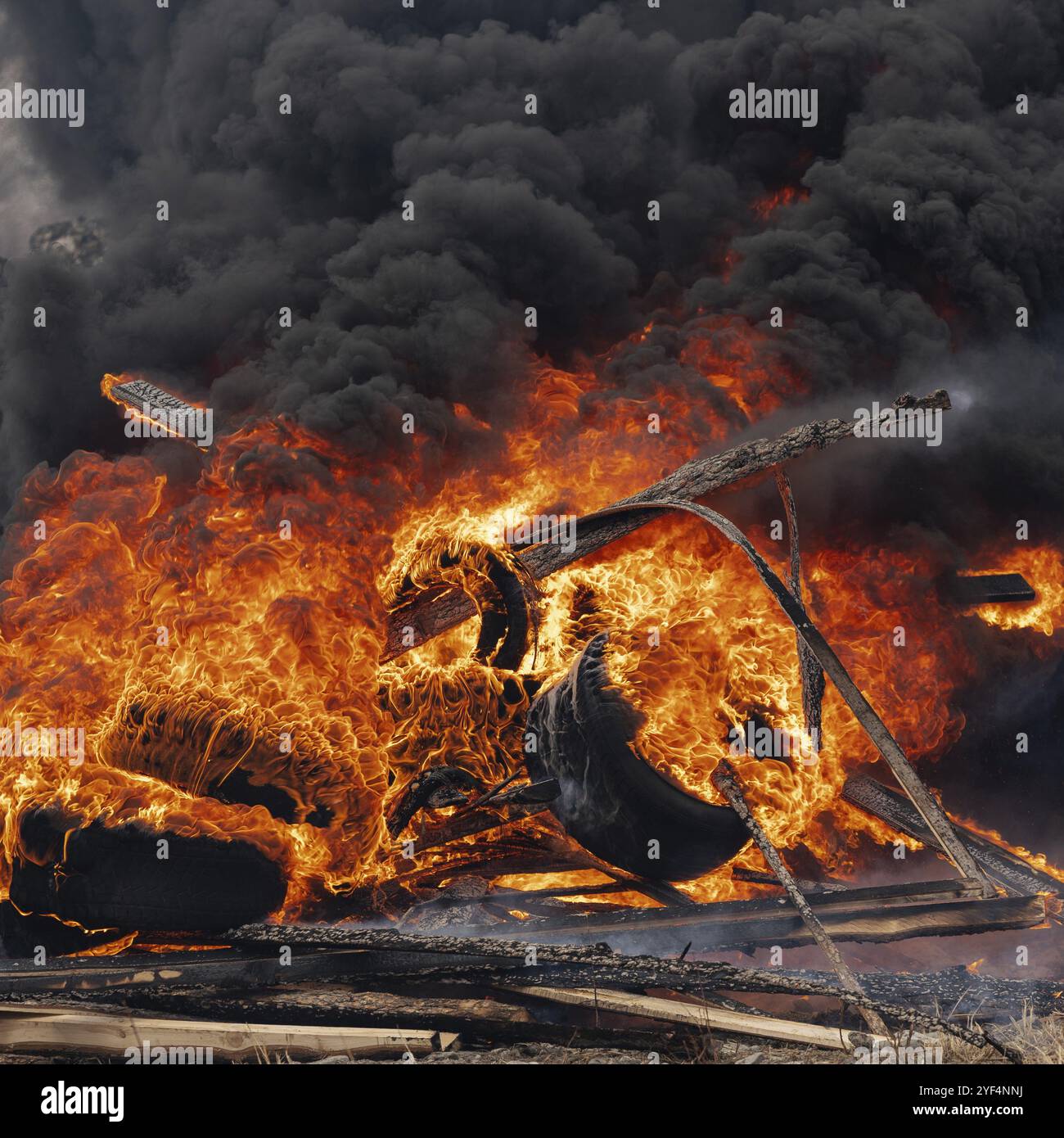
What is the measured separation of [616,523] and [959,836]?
6.28 meters

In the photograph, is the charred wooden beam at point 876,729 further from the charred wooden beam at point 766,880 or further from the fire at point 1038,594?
the fire at point 1038,594

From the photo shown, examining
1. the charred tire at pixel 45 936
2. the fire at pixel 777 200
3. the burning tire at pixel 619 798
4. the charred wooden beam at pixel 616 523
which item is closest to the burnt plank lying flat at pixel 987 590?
the charred wooden beam at pixel 616 523

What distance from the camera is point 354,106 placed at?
2017 cm

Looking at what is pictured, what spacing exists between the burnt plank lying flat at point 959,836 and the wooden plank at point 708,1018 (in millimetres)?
4148

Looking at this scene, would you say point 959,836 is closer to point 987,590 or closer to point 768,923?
point 768,923

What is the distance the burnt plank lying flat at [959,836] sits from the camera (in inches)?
443

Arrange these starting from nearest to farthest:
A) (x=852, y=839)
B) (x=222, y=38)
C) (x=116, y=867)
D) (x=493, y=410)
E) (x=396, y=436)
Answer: (x=116, y=867), (x=852, y=839), (x=396, y=436), (x=493, y=410), (x=222, y=38)

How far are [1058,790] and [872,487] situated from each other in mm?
5882

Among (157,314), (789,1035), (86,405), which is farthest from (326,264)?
(789,1035)

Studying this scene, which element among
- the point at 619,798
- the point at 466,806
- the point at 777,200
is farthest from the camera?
the point at 777,200

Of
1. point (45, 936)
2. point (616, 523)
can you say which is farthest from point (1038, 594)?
point (45, 936)

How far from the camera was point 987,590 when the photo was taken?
15.4 meters

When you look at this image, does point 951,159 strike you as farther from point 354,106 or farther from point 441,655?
point 441,655

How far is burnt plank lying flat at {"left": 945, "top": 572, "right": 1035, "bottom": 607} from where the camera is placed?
15.3 meters
